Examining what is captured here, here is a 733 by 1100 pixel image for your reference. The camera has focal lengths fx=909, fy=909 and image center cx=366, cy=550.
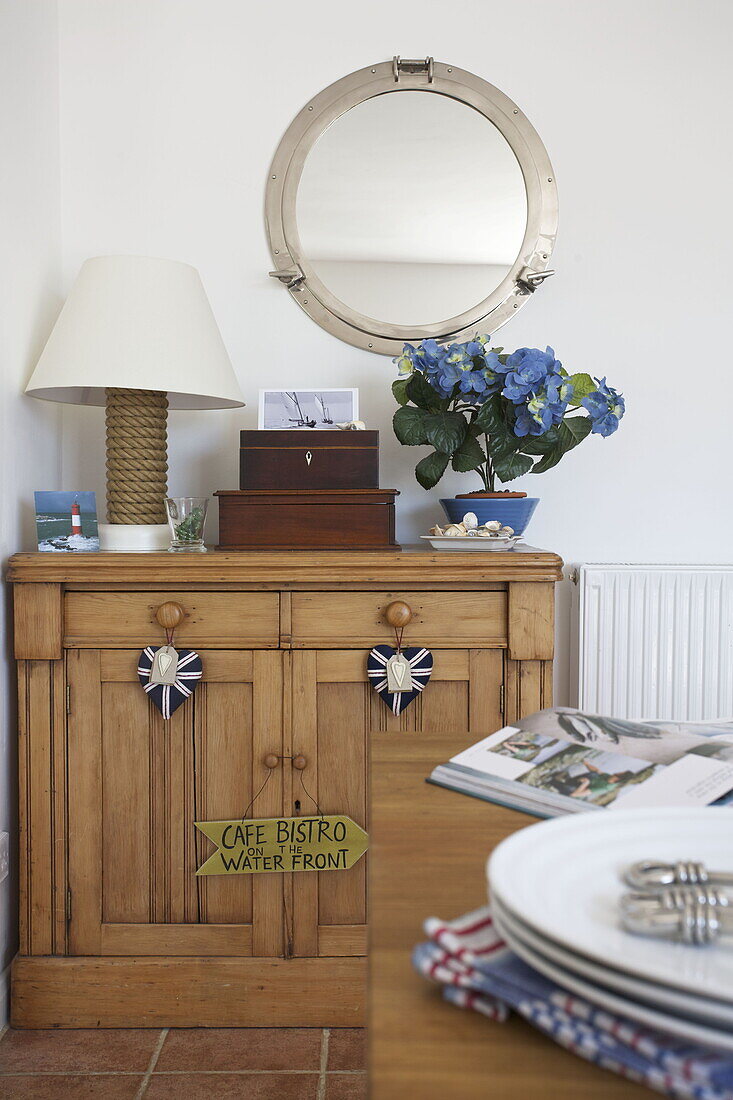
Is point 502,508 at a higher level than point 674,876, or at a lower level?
higher

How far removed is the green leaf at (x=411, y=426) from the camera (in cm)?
192

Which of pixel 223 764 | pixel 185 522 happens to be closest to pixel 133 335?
pixel 185 522

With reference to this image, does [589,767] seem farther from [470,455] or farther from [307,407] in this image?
[307,407]

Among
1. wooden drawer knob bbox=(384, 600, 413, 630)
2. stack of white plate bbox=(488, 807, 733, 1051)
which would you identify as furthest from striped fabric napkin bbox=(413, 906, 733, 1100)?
wooden drawer knob bbox=(384, 600, 413, 630)

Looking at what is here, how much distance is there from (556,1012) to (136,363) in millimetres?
1536

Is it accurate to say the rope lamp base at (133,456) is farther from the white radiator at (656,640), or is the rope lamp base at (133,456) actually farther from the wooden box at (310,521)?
the white radiator at (656,640)

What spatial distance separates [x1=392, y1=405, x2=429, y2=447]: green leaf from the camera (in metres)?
1.92

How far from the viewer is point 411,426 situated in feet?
6.30

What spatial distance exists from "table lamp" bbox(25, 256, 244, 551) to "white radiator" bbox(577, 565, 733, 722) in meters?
0.97

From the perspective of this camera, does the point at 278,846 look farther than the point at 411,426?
No

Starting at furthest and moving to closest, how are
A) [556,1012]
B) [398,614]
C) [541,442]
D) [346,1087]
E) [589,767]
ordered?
[541,442] < [398,614] < [346,1087] < [589,767] < [556,1012]

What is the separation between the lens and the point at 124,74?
2.15m

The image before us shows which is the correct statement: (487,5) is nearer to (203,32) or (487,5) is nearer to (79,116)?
(203,32)

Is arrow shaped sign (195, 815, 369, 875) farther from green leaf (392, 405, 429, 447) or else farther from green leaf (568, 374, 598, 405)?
green leaf (568, 374, 598, 405)
